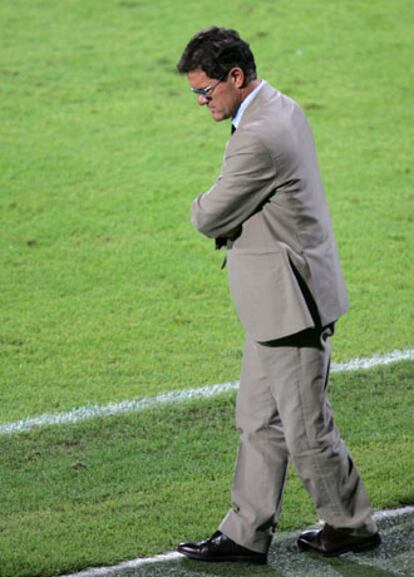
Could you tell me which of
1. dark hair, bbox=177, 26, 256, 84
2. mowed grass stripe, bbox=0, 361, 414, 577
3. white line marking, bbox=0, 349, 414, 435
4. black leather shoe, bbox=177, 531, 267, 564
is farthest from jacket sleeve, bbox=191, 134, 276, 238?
white line marking, bbox=0, 349, 414, 435

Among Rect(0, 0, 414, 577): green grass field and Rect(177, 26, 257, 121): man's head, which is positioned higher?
Rect(177, 26, 257, 121): man's head

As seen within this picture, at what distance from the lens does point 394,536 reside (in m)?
5.39

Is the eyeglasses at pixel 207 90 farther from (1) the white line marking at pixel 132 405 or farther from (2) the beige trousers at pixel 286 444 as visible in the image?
(1) the white line marking at pixel 132 405

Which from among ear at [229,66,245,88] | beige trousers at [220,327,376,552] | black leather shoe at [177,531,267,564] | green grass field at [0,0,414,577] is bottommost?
green grass field at [0,0,414,577]

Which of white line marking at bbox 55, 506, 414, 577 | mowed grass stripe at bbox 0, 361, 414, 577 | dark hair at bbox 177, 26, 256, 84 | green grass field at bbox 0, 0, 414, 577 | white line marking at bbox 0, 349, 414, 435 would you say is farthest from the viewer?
white line marking at bbox 0, 349, 414, 435

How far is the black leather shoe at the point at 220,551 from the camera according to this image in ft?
17.0

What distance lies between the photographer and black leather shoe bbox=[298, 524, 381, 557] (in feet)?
17.0

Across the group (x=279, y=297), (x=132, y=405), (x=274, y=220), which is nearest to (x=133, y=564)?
(x=279, y=297)

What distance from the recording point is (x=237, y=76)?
4.91 m

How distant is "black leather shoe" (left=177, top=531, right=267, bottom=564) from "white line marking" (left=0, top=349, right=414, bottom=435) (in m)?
1.72

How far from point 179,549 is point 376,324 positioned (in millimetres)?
3218

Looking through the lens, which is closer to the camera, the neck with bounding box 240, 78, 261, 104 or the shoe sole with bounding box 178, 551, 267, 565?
the neck with bounding box 240, 78, 261, 104

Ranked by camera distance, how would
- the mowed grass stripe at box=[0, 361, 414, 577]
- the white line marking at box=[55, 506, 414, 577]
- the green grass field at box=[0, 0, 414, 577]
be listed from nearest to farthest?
the white line marking at box=[55, 506, 414, 577] → the mowed grass stripe at box=[0, 361, 414, 577] → the green grass field at box=[0, 0, 414, 577]

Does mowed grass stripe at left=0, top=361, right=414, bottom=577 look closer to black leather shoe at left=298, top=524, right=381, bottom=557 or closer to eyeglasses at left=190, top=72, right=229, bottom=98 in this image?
black leather shoe at left=298, top=524, right=381, bottom=557
